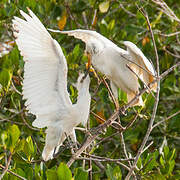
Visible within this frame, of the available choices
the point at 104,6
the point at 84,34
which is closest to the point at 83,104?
the point at 84,34

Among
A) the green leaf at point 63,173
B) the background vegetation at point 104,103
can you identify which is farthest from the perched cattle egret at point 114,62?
the green leaf at point 63,173

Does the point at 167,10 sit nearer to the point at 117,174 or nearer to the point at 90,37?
the point at 90,37

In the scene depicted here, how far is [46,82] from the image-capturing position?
3230 millimetres

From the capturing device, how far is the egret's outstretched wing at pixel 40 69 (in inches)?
124

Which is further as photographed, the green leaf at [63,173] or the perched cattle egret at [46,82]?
the perched cattle egret at [46,82]

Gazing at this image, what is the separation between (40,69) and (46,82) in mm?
110

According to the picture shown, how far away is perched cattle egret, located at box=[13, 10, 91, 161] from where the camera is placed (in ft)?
10.3

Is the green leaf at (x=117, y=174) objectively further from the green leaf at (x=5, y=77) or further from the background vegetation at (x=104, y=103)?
the green leaf at (x=5, y=77)

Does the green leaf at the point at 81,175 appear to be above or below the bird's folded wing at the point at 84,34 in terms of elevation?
below

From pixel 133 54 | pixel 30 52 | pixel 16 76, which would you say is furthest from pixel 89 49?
pixel 16 76

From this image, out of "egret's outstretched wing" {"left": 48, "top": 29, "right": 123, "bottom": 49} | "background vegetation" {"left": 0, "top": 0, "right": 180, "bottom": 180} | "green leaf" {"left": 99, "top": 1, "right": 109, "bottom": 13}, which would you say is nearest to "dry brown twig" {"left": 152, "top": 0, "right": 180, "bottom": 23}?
"background vegetation" {"left": 0, "top": 0, "right": 180, "bottom": 180}

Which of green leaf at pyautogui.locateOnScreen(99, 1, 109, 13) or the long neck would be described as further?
green leaf at pyautogui.locateOnScreen(99, 1, 109, 13)

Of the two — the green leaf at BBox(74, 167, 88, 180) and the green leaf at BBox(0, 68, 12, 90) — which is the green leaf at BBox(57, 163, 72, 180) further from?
the green leaf at BBox(0, 68, 12, 90)

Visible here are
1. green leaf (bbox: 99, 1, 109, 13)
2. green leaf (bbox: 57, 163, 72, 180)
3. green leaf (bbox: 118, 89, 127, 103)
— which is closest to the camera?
green leaf (bbox: 57, 163, 72, 180)
